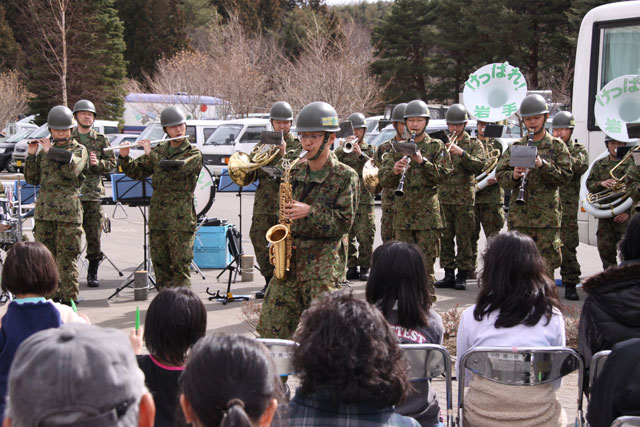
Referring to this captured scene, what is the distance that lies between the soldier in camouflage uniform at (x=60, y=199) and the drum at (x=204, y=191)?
189cm

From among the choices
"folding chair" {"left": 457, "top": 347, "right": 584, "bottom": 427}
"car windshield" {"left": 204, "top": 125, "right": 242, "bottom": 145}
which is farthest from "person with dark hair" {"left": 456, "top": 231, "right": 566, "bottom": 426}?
"car windshield" {"left": 204, "top": 125, "right": 242, "bottom": 145}

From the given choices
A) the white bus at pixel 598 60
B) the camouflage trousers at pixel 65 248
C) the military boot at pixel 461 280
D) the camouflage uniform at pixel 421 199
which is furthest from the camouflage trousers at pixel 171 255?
the white bus at pixel 598 60

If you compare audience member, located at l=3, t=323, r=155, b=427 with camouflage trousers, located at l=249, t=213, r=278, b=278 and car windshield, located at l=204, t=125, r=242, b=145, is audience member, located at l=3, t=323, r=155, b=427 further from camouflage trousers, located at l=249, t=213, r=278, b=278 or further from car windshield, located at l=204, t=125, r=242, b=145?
car windshield, located at l=204, t=125, r=242, b=145

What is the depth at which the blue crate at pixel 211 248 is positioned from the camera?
1084 cm

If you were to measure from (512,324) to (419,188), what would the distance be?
426cm

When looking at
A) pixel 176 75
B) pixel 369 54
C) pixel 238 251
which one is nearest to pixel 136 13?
pixel 176 75

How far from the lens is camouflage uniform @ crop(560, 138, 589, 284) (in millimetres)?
9328

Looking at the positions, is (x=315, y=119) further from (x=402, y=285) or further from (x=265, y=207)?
(x=265, y=207)

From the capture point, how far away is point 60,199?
8055mm

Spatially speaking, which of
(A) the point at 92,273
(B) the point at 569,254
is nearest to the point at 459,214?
(B) the point at 569,254

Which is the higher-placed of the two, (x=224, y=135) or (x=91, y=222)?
(x=224, y=135)

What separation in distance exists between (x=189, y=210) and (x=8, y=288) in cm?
374

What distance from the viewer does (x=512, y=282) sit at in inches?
158

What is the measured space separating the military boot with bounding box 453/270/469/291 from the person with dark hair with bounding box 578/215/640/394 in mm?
5891
